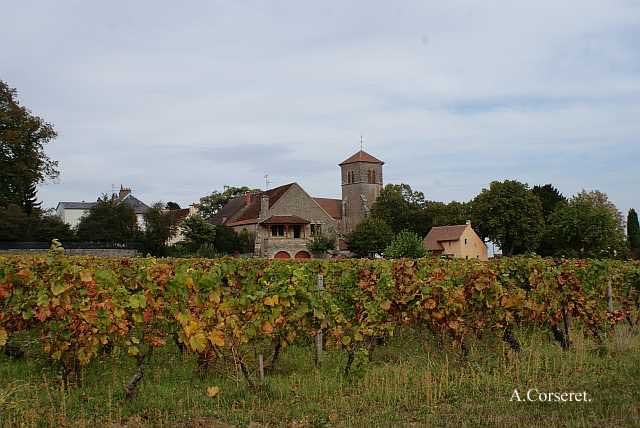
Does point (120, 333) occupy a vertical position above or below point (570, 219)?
below

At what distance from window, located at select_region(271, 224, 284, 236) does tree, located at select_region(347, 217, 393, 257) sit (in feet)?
22.0

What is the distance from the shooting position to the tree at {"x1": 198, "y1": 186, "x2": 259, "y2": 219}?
88000mm

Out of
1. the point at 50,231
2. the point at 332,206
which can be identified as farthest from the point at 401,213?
the point at 50,231

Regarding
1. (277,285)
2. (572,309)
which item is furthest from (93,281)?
(572,309)

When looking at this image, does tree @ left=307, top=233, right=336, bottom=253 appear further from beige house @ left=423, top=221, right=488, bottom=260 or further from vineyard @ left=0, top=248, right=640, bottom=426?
vineyard @ left=0, top=248, right=640, bottom=426

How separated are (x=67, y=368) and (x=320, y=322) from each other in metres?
2.86

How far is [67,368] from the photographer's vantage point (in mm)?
7062

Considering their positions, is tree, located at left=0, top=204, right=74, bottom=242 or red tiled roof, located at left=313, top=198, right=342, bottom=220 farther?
red tiled roof, located at left=313, top=198, right=342, bottom=220

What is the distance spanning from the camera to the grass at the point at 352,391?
5.80m

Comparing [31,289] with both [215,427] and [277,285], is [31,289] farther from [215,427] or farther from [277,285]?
[215,427]

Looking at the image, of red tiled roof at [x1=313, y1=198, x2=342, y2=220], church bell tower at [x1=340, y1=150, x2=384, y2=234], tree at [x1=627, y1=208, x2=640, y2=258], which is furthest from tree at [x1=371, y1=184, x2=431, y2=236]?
tree at [x1=627, y1=208, x2=640, y2=258]

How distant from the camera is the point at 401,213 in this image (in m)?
73.1

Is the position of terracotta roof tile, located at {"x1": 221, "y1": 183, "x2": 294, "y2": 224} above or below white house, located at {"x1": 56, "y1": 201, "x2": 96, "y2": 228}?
below

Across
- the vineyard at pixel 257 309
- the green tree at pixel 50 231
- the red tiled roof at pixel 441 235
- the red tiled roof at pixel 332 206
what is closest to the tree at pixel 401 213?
the red tiled roof at pixel 441 235
